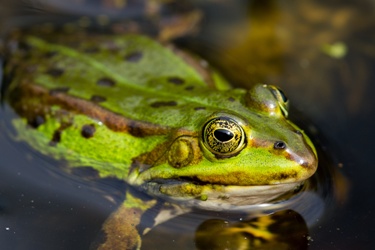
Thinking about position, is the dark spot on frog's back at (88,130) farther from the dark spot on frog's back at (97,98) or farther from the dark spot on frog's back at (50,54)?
the dark spot on frog's back at (50,54)

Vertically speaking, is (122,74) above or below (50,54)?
below

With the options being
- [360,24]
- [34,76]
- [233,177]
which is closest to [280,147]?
[233,177]

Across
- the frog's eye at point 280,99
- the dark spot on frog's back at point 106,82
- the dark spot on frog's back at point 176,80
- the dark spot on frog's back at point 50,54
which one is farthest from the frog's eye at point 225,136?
the dark spot on frog's back at point 50,54

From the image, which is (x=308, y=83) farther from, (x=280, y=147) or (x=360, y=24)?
(x=280, y=147)

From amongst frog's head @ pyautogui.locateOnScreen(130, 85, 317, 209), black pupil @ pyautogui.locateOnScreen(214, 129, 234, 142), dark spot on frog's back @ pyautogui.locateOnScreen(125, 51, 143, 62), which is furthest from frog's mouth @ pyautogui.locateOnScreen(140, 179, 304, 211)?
dark spot on frog's back @ pyautogui.locateOnScreen(125, 51, 143, 62)

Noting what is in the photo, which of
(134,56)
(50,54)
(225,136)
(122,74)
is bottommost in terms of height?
(225,136)

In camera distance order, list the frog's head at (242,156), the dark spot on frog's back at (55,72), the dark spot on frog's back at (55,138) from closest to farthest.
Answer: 1. the frog's head at (242,156)
2. the dark spot on frog's back at (55,138)
3. the dark spot on frog's back at (55,72)

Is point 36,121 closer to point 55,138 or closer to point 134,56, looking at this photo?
point 55,138

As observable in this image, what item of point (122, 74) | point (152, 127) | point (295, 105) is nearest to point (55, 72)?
point (122, 74)
